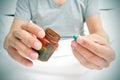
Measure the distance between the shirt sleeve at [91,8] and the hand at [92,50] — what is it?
161 mm

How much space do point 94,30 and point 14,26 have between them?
0.57ft

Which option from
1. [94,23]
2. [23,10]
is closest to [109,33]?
[94,23]

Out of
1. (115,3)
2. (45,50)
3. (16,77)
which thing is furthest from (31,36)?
(115,3)

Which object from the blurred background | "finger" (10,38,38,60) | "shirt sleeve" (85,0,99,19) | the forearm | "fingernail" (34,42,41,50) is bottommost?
the blurred background

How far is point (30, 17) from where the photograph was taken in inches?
18.7

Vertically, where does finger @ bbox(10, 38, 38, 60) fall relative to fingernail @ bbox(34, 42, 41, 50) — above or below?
below

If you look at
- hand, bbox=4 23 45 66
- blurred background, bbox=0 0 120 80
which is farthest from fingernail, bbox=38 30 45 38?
blurred background, bbox=0 0 120 80

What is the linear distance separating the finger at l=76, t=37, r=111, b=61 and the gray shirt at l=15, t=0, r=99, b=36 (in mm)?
174

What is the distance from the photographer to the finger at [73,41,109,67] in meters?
0.29

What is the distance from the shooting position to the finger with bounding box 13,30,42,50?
261mm

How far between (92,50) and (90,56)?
16 mm

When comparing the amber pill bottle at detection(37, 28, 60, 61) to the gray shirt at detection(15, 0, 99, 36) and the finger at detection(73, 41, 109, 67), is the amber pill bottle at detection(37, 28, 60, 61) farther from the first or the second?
the gray shirt at detection(15, 0, 99, 36)

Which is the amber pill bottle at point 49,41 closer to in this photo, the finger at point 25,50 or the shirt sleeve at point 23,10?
the finger at point 25,50

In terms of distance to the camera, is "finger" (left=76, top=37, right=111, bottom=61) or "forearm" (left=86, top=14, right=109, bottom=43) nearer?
"finger" (left=76, top=37, right=111, bottom=61)
